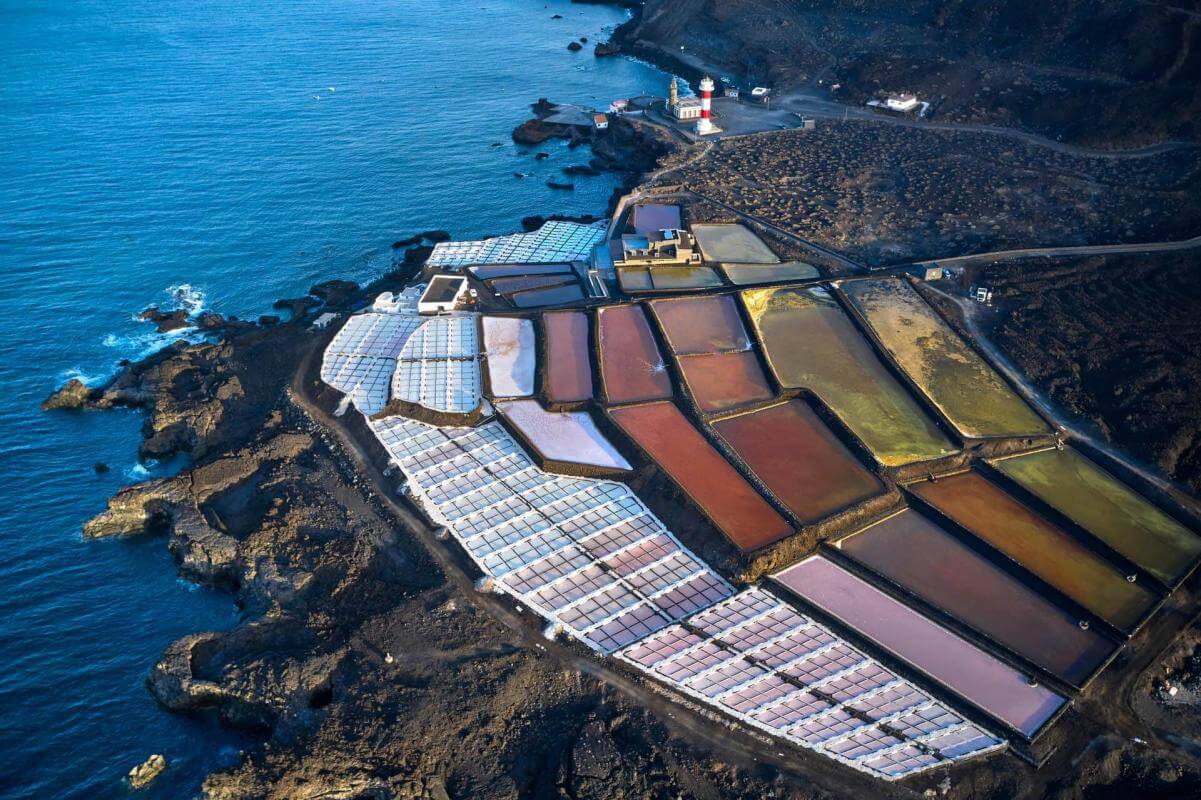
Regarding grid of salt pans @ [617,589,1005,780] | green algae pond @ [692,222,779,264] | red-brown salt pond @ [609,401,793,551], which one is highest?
green algae pond @ [692,222,779,264]

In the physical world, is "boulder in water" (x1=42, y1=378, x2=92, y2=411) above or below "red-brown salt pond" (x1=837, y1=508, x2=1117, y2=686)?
below

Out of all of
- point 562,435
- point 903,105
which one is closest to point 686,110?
point 903,105

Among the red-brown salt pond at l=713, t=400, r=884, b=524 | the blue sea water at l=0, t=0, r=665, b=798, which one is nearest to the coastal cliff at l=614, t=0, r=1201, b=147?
the blue sea water at l=0, t=0, r=665, b=798

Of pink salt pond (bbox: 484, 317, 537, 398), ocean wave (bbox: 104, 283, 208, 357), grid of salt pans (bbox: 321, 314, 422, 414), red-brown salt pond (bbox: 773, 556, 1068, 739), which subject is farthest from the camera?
ocean wave (bbox: 104, 283, 208, 357)

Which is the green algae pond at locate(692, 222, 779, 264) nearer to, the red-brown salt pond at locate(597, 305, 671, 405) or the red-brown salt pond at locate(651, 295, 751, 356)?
the red-brown salt pond at locate(651, 295, 751, 356)

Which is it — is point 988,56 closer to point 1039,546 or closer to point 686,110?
point 686,110

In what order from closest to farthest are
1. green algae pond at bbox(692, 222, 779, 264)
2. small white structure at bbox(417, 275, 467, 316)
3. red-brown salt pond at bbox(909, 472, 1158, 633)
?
red-brown salt pond at bbox(909, 472, 1158, 633) < small white structure at bbox(417, 275, 467, 316) < green algae pond at bbox(692, 222, 779, 264)

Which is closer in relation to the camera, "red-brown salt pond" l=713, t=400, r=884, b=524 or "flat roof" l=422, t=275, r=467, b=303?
"red-brown salt pond" l=713, t=400, r=884, b=524

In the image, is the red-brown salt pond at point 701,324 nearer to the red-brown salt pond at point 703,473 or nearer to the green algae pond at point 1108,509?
the red-brown salt pond at point 703,473
